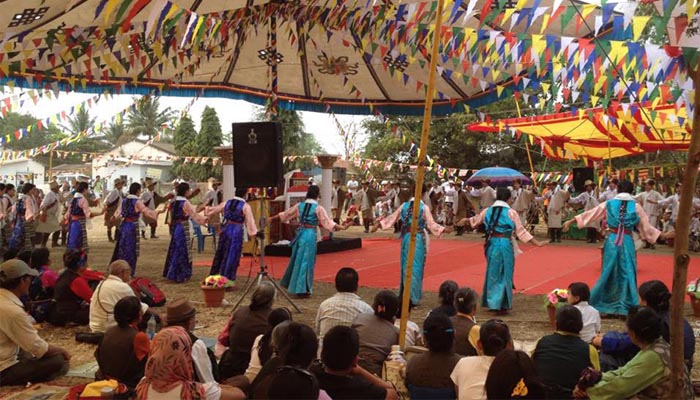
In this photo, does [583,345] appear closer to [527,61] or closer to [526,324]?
[526,324]

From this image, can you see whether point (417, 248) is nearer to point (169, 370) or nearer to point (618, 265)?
point (618, 265)

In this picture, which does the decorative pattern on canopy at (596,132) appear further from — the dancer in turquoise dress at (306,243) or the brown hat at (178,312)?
the brown hat at (178,312)

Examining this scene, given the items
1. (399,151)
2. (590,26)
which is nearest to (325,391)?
(590,26)

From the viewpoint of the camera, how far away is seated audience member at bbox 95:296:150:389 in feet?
12.9

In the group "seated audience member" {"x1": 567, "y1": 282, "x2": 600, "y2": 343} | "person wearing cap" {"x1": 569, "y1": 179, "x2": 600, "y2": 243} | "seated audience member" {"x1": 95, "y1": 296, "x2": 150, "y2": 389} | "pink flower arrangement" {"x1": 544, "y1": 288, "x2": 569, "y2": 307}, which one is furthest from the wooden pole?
"person wearing cap" {"x1": 569, "y1": 179, "x2": 600, "y2": 243}

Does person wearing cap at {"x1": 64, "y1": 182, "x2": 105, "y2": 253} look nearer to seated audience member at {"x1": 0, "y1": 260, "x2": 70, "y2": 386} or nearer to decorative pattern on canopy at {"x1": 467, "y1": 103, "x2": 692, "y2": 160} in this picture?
seated audience member at {"x1": 0, "y1": 260, "x2": 70, "y2": 386}

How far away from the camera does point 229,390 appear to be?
348cm

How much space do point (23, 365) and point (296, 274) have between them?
4165mm

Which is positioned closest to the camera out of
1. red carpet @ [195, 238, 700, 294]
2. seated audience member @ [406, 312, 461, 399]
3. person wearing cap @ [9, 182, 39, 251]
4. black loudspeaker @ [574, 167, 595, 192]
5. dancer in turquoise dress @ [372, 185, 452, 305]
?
seated audience member @ [406, 312, 461, 399]

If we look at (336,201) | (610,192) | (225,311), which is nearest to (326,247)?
(336,201)

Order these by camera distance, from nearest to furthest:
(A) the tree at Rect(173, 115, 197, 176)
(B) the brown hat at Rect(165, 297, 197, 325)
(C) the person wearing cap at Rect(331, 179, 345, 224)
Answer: (B) the brown hat at Rect(165, 297, 197, 325), (C) the person wearing cap at Rect(331, 179, 345, 224), (A) the tree at Rect(173, 115, 197, 176)

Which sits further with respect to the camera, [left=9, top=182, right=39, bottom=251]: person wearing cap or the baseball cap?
[left=9, top=182, right=39, bottom=251]: person wearing cap

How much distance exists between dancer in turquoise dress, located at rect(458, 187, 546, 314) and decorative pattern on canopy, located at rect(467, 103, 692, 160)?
5.67 metres

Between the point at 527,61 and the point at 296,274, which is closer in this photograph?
the point at 527,61
